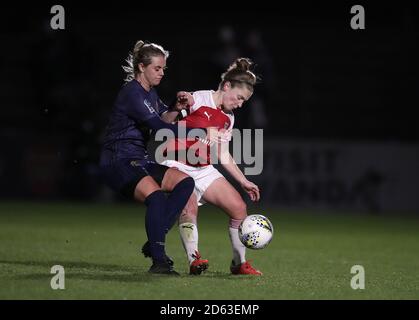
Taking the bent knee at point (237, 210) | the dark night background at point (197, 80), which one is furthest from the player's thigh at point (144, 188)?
the dark night background at point (197, 80)

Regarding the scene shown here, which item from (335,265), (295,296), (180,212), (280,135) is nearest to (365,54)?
(280,135)

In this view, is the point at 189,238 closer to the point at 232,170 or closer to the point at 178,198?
the point at 178,198

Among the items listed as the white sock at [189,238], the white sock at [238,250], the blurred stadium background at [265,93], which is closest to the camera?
the white sock at [189,238]

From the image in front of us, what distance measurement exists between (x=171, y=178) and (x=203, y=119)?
2.01 ft

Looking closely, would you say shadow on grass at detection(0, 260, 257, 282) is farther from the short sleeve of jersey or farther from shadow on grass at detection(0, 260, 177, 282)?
the short sleeve of jersey

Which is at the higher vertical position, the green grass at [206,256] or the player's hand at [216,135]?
the player's hand at [216,135]

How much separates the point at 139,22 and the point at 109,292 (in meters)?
14.5

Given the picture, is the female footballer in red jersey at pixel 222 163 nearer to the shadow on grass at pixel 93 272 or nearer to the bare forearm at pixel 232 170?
the bare forearm at pixel 232 170

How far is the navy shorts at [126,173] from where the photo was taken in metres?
8.01

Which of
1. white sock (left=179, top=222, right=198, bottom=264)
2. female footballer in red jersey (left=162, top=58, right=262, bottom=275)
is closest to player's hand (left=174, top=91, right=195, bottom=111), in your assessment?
female footballer in red jersey (left=162, top=58, right=262, bottom=275)

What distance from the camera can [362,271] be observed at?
879 cm

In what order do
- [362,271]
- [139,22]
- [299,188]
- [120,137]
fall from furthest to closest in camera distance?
[139,22] < [299,188] < [362,271] < [120,137]

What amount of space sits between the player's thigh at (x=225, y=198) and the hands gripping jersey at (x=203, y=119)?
24 cm
